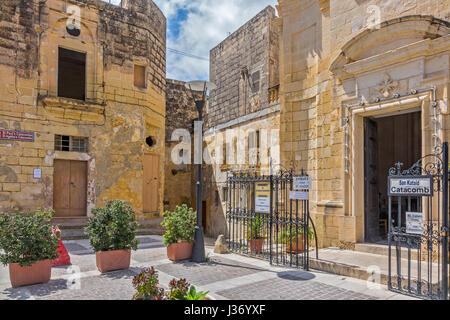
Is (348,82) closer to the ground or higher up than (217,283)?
higher up

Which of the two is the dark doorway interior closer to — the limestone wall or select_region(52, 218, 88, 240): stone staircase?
the limestone wall

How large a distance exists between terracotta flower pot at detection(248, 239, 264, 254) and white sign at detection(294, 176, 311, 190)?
1976 mm

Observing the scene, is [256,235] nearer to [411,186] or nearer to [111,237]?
[111,237]

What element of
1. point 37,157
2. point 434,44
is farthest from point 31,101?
point 434,44

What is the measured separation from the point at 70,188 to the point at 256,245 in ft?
24.3

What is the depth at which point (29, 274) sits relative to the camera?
5.69 m

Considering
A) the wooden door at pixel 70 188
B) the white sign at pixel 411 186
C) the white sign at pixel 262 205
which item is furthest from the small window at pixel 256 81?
the white sign at pixel 411 186

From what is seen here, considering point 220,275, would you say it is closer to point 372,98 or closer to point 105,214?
point 105,214

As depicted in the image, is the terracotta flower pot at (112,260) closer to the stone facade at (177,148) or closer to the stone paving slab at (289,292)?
the stone paving slab at (289,292)

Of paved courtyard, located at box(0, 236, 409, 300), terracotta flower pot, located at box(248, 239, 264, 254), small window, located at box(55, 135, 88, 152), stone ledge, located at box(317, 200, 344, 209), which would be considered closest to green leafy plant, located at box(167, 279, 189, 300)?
paved courtyard, located at box(0, 236, 409, 300)

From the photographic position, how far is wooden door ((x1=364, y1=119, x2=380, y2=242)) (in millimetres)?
8297

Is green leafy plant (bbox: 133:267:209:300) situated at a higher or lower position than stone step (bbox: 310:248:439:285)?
higher

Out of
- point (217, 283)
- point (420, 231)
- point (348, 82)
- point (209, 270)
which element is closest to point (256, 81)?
point (348, 82)

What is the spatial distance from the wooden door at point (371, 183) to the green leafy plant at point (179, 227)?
159 inches
